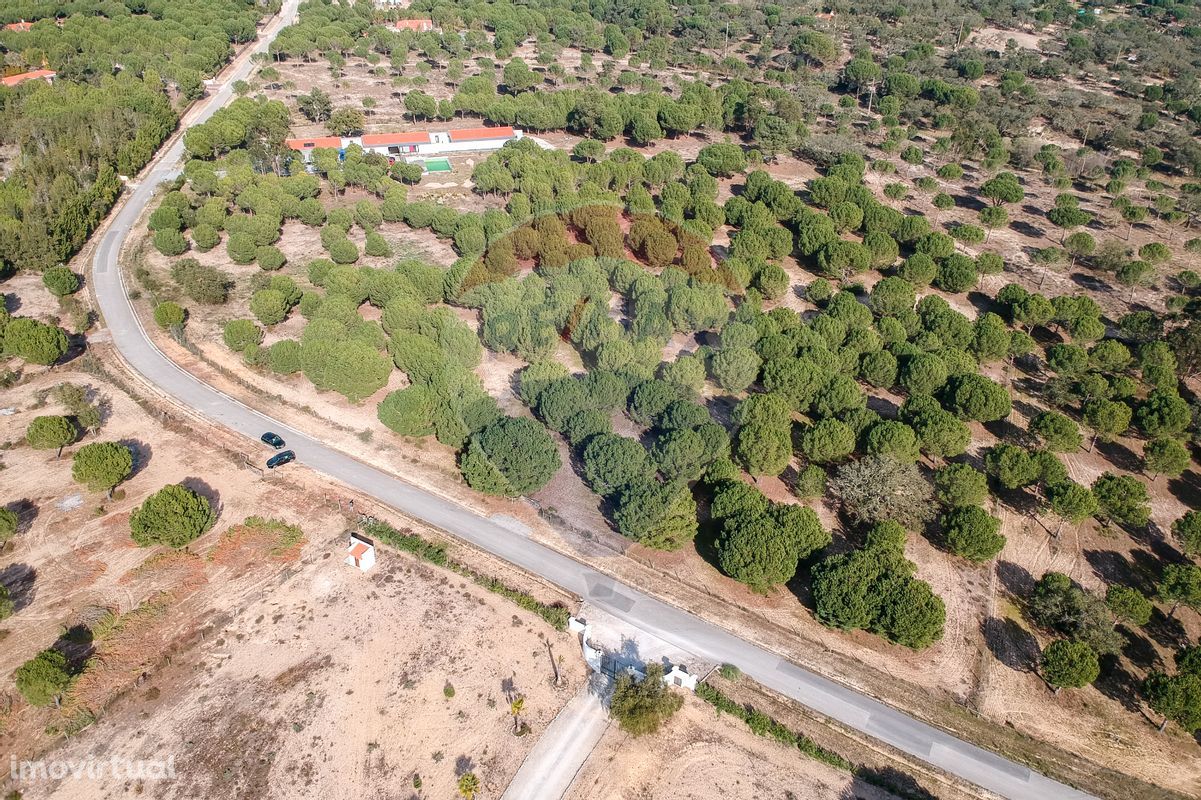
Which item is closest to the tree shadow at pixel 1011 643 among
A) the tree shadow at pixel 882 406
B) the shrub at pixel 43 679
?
the tree shadow at pixel 882 406

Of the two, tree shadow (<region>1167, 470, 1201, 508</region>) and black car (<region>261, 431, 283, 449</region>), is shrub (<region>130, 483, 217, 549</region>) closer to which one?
black car (<region>261, 431, 283, 449</region>)

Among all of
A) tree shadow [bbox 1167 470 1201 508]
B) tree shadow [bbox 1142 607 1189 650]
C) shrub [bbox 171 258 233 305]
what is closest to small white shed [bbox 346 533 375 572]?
shrub [bbox 171 258 233 305]

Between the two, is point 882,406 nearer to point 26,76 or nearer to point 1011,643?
point 1011,643

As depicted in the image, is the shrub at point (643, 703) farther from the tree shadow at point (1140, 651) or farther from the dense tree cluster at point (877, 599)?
the tree shadow at point (1140, 651)

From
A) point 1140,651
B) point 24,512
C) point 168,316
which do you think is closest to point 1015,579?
point 1140,651

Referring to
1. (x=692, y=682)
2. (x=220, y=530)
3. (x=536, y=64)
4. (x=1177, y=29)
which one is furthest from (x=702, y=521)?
(x=1177, y=29)

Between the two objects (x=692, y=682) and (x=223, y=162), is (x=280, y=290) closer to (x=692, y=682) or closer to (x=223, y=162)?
(x=223, y=162)
